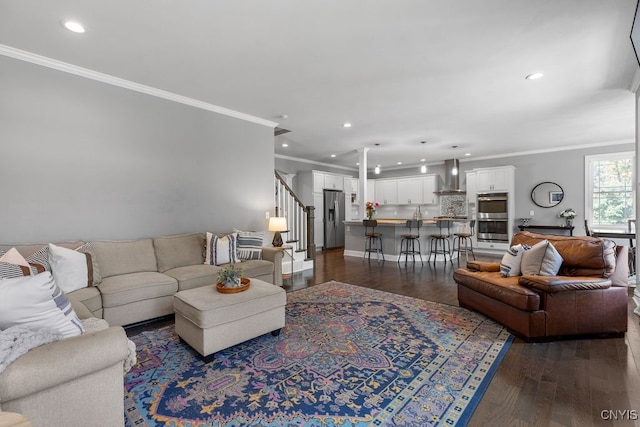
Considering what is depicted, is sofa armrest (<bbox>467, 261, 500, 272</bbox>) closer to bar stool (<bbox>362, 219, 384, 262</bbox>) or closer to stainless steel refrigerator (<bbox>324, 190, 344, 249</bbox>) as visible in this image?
bar stool (<bbox>362, 219, 384, 262</bbox>)

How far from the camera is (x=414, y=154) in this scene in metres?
8.14

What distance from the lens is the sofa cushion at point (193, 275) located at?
3.38 meters

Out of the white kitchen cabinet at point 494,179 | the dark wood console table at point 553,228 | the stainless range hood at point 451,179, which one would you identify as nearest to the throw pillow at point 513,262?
the dark wood console table at point 553,228

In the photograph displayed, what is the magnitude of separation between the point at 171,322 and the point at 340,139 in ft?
15.4

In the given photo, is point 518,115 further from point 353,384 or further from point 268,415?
point 268,415

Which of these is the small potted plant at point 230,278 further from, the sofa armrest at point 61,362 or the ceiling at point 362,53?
the ceiling at point 362,53

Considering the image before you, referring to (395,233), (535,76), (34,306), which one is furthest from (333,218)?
(34,306)

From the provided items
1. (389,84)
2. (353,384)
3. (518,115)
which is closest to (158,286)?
(353,384)

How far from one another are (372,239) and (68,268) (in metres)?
5.86

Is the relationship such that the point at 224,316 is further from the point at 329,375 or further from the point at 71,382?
the point at 71,382

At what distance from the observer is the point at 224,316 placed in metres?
2.47

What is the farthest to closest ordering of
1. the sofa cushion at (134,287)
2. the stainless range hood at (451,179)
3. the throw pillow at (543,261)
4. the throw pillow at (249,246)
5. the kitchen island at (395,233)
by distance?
1. the stainless range hood at (451,179)
2. the kitchen island at (395,233)
3. the throw pillow at (249,246)
4. the throw pillow at (543,261)
5. the sofa cushion at (134,287)

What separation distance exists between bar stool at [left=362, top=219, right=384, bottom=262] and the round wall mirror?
13.7ft

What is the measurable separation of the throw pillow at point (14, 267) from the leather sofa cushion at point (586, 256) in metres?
4.79
